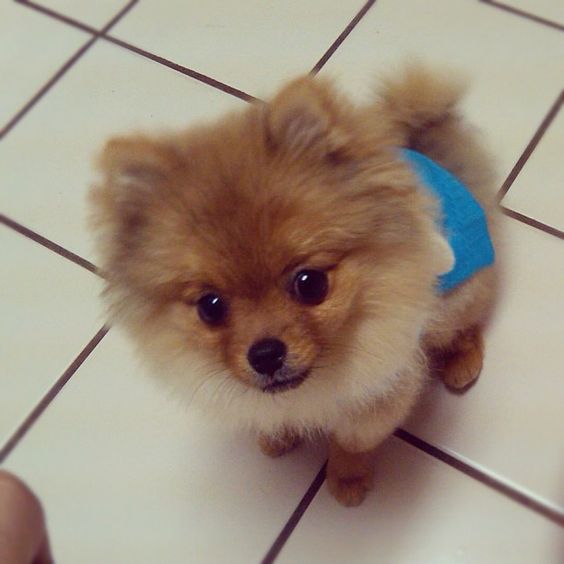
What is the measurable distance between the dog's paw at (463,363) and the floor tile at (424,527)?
0.16 metres

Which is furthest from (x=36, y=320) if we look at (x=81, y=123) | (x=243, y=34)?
(x=243, y=34)

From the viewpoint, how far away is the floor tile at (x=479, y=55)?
5.88 ft

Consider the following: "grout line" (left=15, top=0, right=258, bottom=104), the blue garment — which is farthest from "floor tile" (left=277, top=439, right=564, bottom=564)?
"grout line" (left=15, top=0, right=258, bottom=104)

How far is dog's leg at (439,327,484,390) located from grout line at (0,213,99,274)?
0.78 meters

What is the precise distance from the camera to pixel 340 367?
1.13 metres

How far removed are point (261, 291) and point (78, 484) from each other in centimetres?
71

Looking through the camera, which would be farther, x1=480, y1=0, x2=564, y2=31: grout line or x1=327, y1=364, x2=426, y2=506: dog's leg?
x1=480, y1=0, x2=564, y2=31: grout line

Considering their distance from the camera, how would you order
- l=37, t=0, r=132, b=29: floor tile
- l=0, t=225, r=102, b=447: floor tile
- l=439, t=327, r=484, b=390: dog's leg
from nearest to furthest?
l=439, t=327, r=484, b=390: dog's leg → l=0, t=225, r=102, b=447: floor tile → l=37, t=0, r=132, b=29: floor tile

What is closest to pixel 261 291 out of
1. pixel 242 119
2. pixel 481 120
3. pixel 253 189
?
pixel 253 189

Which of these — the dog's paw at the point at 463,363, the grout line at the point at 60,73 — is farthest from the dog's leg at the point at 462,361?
the grout line at the point at 60,73

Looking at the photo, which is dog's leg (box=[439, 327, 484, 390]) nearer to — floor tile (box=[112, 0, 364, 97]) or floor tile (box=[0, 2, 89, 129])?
floor tile (box=[112, 0, 364, 97])

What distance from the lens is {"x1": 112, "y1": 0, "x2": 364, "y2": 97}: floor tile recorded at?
1941mm

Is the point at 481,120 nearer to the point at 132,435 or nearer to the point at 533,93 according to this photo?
the point at 533,93

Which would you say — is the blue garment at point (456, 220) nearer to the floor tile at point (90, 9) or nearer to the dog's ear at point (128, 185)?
the dog's ear at point (128, 185)
